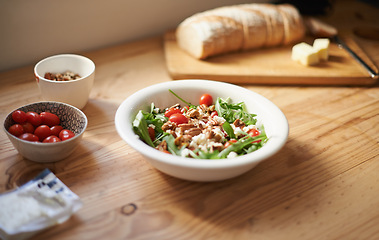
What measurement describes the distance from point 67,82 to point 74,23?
1.58 ft

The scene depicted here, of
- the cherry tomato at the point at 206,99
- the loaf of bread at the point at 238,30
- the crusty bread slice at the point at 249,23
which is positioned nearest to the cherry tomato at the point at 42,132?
the cherry tomato at the point at 206,99

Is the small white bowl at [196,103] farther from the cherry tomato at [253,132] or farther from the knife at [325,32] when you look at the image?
the knife at [325,32]

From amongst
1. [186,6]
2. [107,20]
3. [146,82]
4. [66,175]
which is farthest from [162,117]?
[186,6]

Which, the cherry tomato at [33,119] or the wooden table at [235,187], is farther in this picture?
the cherry tomato at [33,119]

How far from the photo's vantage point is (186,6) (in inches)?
71.2

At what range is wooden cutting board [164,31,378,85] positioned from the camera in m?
1.45

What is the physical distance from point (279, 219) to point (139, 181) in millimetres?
361

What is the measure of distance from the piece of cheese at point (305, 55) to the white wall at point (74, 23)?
1.88 feet

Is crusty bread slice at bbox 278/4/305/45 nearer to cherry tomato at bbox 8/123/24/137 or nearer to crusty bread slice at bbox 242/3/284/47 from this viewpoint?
crusty bread slice at bbox 242/3/284/47

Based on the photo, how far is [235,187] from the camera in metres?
0.98

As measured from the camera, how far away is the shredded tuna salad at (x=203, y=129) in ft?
3.15

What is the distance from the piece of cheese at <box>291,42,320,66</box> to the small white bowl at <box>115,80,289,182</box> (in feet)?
1.60

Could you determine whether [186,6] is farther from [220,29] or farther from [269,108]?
[269,108]

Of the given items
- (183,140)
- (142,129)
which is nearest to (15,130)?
(142,129)
